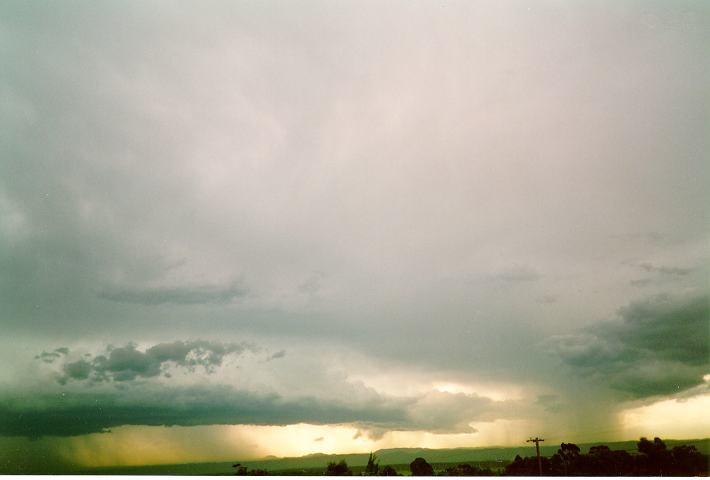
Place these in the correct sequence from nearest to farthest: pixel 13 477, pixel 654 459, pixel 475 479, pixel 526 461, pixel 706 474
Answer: pixel 475 479 < pixel 13 477 < pixel 706 474 < pixel 654 459 < pixel 526 461

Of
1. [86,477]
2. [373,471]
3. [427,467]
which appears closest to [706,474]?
[427,467]

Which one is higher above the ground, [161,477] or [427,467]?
[161,477]

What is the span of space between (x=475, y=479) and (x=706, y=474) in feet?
28.3

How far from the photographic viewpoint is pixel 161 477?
11305 mm

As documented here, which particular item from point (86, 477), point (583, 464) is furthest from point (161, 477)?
point (583, 464)

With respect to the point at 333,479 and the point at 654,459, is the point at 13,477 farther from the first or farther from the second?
the point at 654,459

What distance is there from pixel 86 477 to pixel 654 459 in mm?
23502

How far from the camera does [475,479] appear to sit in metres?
11.2

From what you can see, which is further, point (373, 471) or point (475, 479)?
point (373, 471)

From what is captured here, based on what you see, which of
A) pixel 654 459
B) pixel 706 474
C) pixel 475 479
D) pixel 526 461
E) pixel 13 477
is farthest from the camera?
pixel 526 461

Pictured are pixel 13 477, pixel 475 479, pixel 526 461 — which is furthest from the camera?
pixel 526 461

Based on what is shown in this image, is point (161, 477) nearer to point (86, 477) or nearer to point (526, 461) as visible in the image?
point (86, 477)

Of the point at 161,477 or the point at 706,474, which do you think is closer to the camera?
the point at 161,477

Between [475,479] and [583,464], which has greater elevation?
[475,479]
